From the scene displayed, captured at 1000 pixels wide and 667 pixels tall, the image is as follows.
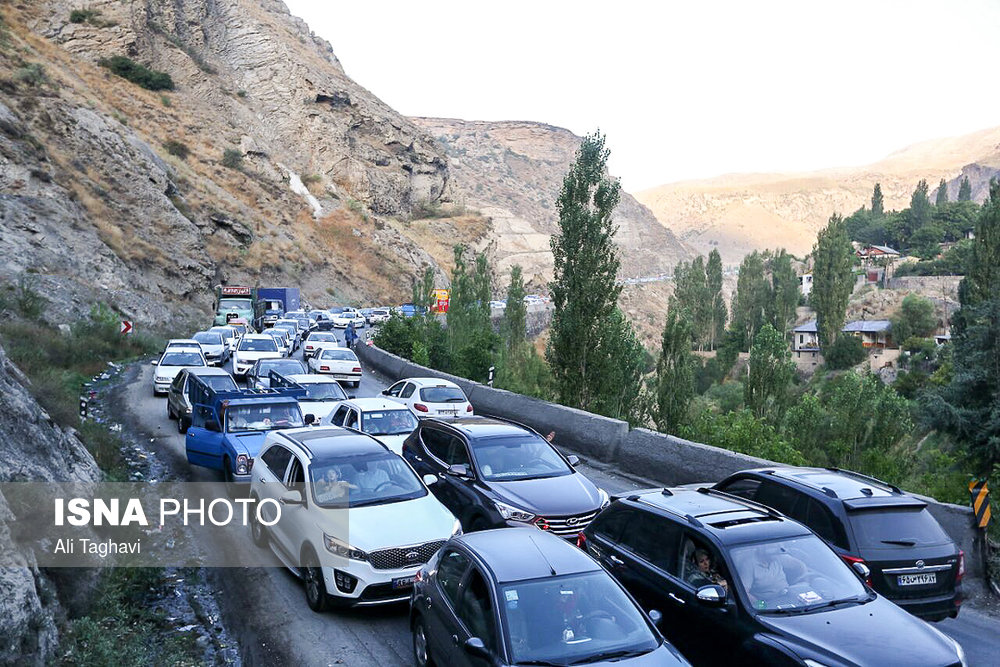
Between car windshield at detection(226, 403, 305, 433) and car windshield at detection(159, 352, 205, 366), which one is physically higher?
car windshield at detection(226, 403, 305, 433)

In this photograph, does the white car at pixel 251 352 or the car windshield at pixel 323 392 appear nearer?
the car windshield at pixel 323 392

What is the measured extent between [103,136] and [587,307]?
43405 millimetres

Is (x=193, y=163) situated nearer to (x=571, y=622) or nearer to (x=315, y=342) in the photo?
(x=315, y=342)

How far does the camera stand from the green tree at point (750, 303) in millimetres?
82562

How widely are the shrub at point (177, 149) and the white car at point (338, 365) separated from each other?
47747 millimetres

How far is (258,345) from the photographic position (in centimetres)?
2847

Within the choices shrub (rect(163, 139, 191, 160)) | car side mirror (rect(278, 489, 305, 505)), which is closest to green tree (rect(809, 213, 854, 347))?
shrub (rect(163, 139, 191, 160))

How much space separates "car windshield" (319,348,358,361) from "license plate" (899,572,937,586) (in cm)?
2293

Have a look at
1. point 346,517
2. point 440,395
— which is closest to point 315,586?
point 346,517

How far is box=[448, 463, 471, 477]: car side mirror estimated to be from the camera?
10366 millimetres

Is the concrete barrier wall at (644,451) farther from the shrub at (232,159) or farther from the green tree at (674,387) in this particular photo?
the shrub at (232,159)

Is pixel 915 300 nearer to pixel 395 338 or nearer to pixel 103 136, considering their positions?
pixel 395 338

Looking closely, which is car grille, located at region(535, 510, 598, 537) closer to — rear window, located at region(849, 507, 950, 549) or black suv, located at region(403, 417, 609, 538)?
black suv, located at region(403, 417, 609, 538)

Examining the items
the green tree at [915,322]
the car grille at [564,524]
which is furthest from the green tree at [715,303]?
the car grille at [564,524]
